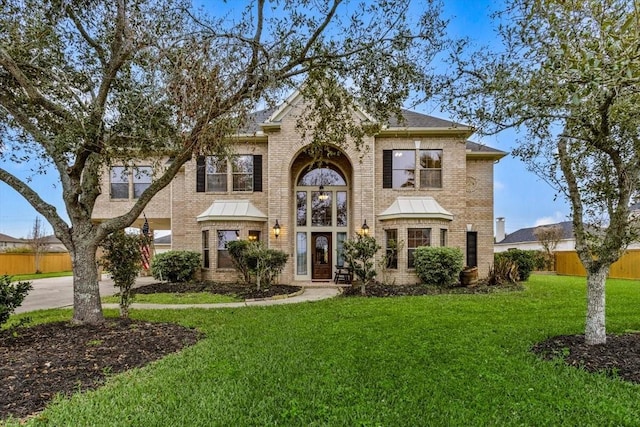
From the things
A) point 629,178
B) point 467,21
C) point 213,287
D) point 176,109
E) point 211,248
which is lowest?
point 213,287

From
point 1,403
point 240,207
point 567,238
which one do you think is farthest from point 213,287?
point 567,238

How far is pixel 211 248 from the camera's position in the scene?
15852mm

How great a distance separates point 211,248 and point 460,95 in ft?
40.6

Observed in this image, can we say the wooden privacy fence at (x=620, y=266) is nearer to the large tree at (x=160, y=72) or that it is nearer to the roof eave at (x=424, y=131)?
the roof eave at (x=424, y=131)

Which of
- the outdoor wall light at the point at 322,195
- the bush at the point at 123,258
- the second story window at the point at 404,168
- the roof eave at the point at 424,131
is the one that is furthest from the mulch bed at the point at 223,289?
the roof eave at the point at 424,131

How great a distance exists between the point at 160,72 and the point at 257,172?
10.3 m

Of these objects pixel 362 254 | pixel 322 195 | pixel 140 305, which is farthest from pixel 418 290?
pixel 140 305

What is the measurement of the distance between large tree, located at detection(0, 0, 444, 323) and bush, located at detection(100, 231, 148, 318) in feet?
1.84

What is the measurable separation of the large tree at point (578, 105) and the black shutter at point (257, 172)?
36.7 feet

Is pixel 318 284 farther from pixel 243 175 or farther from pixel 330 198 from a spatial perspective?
pixel 243 175

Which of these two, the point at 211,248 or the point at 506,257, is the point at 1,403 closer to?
the point at 211,248

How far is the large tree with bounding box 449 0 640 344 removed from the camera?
11.9 ft

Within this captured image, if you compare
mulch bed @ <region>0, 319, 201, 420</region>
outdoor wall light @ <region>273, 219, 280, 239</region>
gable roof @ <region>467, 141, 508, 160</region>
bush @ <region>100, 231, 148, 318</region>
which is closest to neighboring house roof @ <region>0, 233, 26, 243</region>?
outdoor wall light @ <region>273, 219, 280, 239</region>

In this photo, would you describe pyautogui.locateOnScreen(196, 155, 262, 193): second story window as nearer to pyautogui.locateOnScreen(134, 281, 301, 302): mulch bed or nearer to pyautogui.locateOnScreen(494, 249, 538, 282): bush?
pyautogui.locateOnScreen(134, 281, 301, 302): mulch bed
